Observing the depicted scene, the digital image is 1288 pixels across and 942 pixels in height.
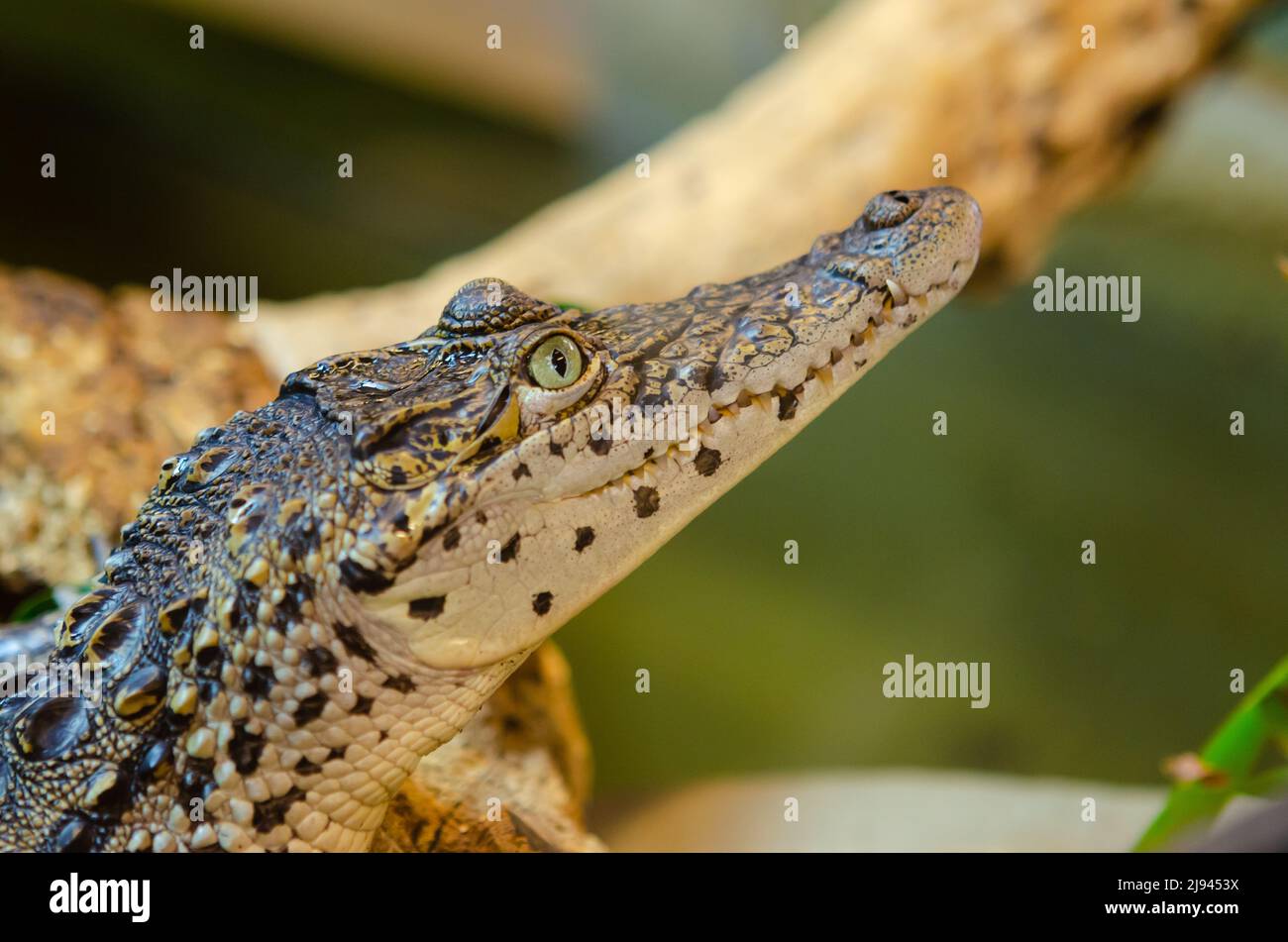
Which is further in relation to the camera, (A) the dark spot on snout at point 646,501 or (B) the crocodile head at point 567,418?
(A) the dark spot on snout at point 646,501

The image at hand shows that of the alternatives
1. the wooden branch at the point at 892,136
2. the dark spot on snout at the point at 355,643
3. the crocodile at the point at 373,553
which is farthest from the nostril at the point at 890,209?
the wooden branch at the point at 892,136

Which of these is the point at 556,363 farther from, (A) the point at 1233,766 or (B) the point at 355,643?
(A) the point at 1233,766

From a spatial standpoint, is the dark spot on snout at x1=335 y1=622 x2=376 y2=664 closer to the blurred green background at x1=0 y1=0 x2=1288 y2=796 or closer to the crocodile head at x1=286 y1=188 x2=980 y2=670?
the crocodile head at x1=286 y1=188 x2=980 y2=670

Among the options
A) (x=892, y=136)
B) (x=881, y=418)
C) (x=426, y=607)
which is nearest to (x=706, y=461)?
(x=426, y=607)

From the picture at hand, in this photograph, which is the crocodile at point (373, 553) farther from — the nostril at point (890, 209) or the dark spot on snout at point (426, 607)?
the nostril at point (890, 209)

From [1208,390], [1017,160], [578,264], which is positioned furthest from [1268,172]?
[578,264]

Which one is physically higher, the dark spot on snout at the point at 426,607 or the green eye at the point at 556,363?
the green eye at the point at 556,363
